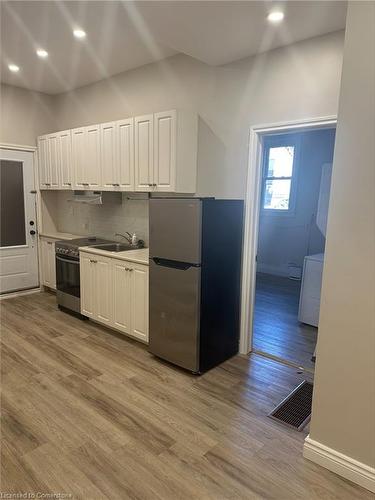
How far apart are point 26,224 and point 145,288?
284 cm

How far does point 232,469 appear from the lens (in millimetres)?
1915

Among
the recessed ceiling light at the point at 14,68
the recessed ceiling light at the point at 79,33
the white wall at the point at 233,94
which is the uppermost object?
the recessed ceiling light at the point at 14,68

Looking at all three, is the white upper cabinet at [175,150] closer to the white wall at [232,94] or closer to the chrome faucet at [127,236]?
the white wall at [232,94]

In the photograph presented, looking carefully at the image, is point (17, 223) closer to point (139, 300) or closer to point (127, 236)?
point (127, 236)

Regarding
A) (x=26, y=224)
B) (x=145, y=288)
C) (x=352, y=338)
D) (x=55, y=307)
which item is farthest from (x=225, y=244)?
(x=26, y=224)

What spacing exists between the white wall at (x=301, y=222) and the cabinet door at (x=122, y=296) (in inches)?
158

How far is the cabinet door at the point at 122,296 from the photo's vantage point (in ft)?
11.2

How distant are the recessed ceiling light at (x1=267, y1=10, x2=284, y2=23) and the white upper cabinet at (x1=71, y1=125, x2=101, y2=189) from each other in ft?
7.45

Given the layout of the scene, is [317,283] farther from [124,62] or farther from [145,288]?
[124,62]

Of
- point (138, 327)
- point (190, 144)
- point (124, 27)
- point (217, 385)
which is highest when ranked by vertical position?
point (124, 27)

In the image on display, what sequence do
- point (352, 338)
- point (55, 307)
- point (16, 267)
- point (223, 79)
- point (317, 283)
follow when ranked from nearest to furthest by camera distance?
→ point (352, 338) → point (223, 79) → point (317, 283) → point (55, 307) → point (16, 267)

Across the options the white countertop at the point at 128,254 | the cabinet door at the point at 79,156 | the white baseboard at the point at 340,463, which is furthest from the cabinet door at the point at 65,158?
the white baseboard at the point at 340,463

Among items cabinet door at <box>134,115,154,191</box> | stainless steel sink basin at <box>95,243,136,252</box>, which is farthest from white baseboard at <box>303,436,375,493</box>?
stainless steel sink basin at <box>95,243,136,252</box>

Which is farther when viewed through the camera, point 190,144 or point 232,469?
point 190,144
